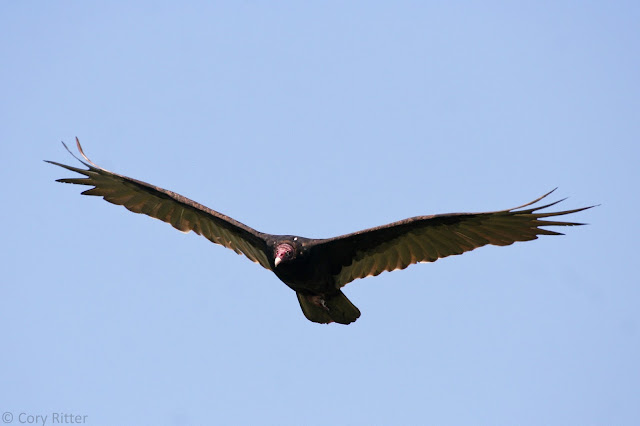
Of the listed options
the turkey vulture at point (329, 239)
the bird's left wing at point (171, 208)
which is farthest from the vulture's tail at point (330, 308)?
the bird's left wing at point (171, 208)

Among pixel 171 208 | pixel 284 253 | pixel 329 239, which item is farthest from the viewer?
pixel 171 208

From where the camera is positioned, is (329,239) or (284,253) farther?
(329,239)

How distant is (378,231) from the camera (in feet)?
32.4

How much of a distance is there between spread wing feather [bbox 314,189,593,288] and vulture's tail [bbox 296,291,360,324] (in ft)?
0.64

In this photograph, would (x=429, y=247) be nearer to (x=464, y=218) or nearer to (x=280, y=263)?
(x=464, y=218)

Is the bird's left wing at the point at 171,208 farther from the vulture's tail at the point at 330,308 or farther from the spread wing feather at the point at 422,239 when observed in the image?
the spread wing feather at the point at 422,239

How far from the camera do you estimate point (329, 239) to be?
9.98 metres

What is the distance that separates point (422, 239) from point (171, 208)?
3150 mm

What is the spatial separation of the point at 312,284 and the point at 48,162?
3.35 metres

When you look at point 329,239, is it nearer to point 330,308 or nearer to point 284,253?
point 284,253

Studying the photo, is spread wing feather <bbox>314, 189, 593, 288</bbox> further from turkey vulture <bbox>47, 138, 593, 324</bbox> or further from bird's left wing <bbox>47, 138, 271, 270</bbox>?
bird's left wing <bbox>47, 138, 271, 270</bbox>

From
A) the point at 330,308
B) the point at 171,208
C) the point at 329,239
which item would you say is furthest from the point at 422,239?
the point at 171,208

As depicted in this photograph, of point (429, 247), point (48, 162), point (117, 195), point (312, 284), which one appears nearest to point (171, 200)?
point (117, 195)

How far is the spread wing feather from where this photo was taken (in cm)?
952
